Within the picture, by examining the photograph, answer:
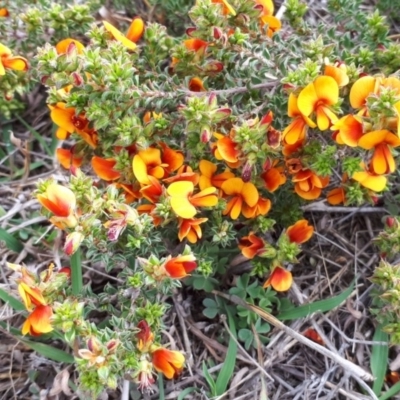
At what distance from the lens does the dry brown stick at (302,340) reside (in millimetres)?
2166

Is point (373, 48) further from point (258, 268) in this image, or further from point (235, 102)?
point (258, 268)

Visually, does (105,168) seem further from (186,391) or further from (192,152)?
(186,391)

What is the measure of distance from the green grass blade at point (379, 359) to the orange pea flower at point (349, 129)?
2.83ft

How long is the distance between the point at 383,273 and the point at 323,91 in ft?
2.27

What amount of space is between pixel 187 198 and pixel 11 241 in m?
0.95

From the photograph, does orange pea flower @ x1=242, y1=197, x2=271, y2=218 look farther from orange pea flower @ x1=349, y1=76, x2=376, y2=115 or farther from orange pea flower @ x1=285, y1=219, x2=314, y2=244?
orange pea flower @ x1=349, y1=76, x2=376, y2=115

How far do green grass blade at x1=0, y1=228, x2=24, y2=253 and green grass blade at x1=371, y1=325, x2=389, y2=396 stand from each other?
153 centimetres

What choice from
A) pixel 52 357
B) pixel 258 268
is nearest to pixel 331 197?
pixel 258 268

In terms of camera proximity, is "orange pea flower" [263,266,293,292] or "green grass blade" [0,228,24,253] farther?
"green grass blade" [0,228,24,253]

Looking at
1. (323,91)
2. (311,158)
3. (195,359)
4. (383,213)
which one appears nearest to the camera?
(323,91)

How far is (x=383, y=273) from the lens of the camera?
2148 millimetres

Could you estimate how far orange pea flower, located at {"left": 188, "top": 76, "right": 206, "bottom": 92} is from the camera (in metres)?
2.36

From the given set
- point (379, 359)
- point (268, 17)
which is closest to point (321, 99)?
point (268, 17)

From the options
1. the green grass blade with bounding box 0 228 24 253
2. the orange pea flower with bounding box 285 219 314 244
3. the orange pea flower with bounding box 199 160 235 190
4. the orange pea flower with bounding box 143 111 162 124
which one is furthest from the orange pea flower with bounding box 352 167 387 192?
the green grass blade with bounding box 0 228 24 253
